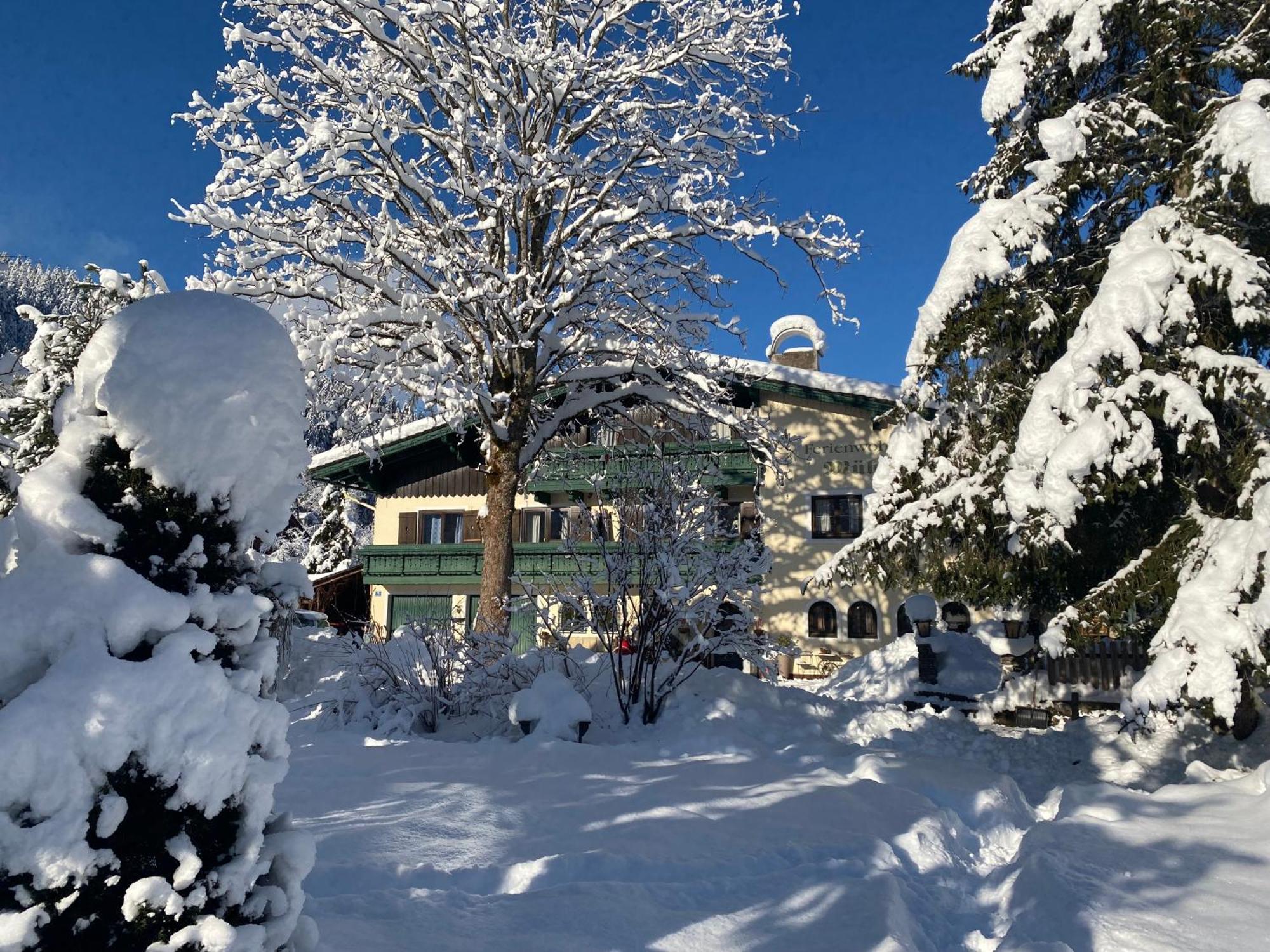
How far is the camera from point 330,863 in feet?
14.2

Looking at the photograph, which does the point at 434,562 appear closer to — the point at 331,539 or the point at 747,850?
the point at 331,539

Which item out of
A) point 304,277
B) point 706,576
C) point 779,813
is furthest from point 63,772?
point 304,277

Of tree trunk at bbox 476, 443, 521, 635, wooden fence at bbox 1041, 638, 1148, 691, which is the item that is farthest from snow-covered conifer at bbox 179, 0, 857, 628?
wooden fence at bbox 1041, 638, 1148, 691

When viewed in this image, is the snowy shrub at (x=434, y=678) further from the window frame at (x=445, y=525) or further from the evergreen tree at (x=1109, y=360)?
the window frame at (x=445, y=525)

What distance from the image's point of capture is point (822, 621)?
962 inches

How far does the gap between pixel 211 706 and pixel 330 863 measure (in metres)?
2.29

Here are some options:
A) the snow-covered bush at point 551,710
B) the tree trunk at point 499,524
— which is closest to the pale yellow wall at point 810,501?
the tree trunk at point 499,524

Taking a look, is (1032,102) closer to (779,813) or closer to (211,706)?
(779,813)

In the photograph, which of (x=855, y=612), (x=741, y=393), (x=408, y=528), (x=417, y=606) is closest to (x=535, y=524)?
(x=408, y=528)

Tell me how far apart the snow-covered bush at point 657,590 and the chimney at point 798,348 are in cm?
1838

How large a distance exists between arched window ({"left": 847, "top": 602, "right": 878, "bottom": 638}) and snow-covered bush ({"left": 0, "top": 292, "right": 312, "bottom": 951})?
2256 centimetres

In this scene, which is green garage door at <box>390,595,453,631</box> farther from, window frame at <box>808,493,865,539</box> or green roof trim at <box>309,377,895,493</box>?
window frame at <box>808,493,865,539</box>

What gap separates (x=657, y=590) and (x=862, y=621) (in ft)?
51.1

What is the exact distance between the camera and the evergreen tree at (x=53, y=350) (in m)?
12.2
